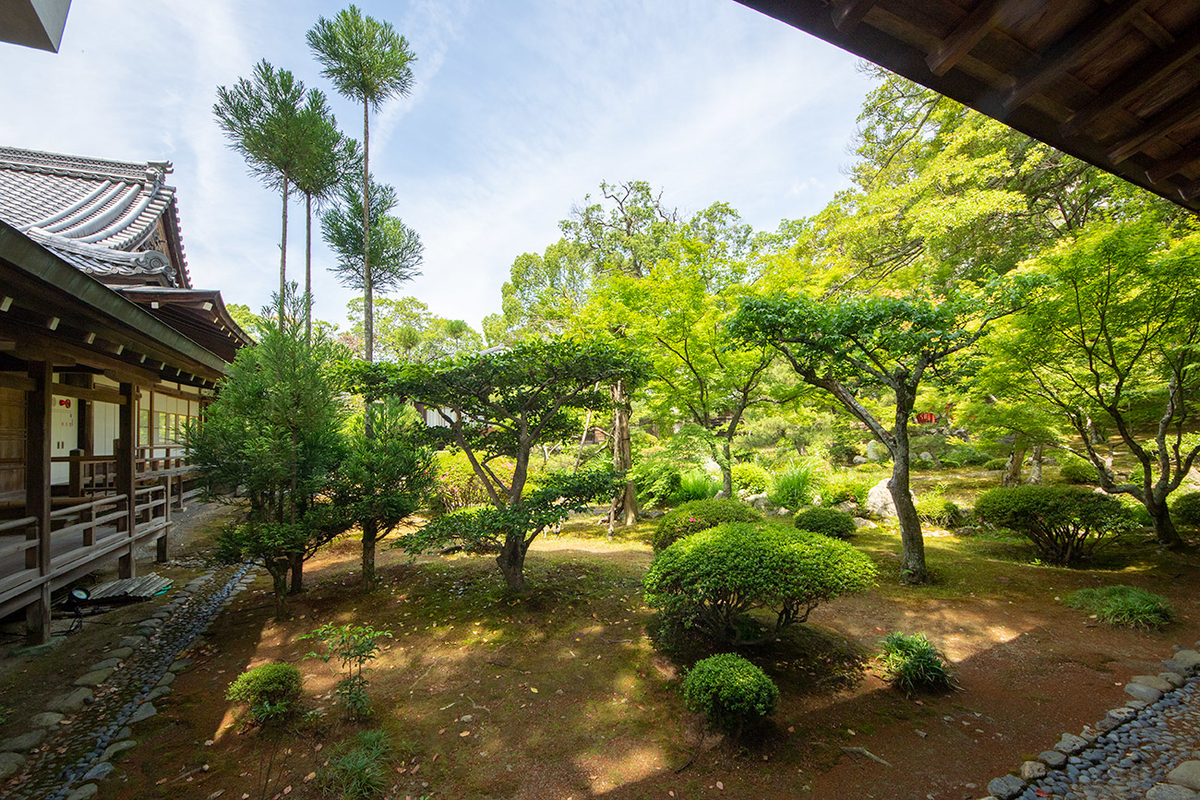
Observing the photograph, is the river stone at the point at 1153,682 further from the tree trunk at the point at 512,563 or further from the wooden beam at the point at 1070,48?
the tree trunk at the point at 512,563

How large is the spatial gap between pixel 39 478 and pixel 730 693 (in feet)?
20.1

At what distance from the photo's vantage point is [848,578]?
12.3 feet

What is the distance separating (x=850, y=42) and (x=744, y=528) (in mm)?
3743

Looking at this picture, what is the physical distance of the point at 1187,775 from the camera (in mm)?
2674

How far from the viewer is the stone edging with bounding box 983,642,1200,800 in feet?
8.61

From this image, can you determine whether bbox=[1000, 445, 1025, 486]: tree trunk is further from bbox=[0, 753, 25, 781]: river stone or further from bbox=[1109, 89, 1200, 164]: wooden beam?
bbox=[0, 753, 25, 781]: river stone

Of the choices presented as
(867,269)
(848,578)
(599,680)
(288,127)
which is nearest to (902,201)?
(867,269)

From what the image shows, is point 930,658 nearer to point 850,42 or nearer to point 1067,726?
point 1067,726

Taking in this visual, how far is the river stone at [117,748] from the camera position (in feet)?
9.85

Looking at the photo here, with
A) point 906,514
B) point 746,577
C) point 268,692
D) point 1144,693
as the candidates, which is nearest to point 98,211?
point 268,692

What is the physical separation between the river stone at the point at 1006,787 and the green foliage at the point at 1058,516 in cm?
514

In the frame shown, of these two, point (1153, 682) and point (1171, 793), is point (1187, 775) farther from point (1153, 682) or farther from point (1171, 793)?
point (1153, 682)

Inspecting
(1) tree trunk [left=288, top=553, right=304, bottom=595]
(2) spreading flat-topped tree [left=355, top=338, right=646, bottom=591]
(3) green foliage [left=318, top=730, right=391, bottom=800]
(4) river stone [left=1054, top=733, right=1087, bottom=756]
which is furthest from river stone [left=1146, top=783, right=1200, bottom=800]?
(1) tree trunk [left=288, top=553, right=304, bottom=595]

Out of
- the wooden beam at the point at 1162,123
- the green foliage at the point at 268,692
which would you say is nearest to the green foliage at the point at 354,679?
the green foliage at the point at 268,692
